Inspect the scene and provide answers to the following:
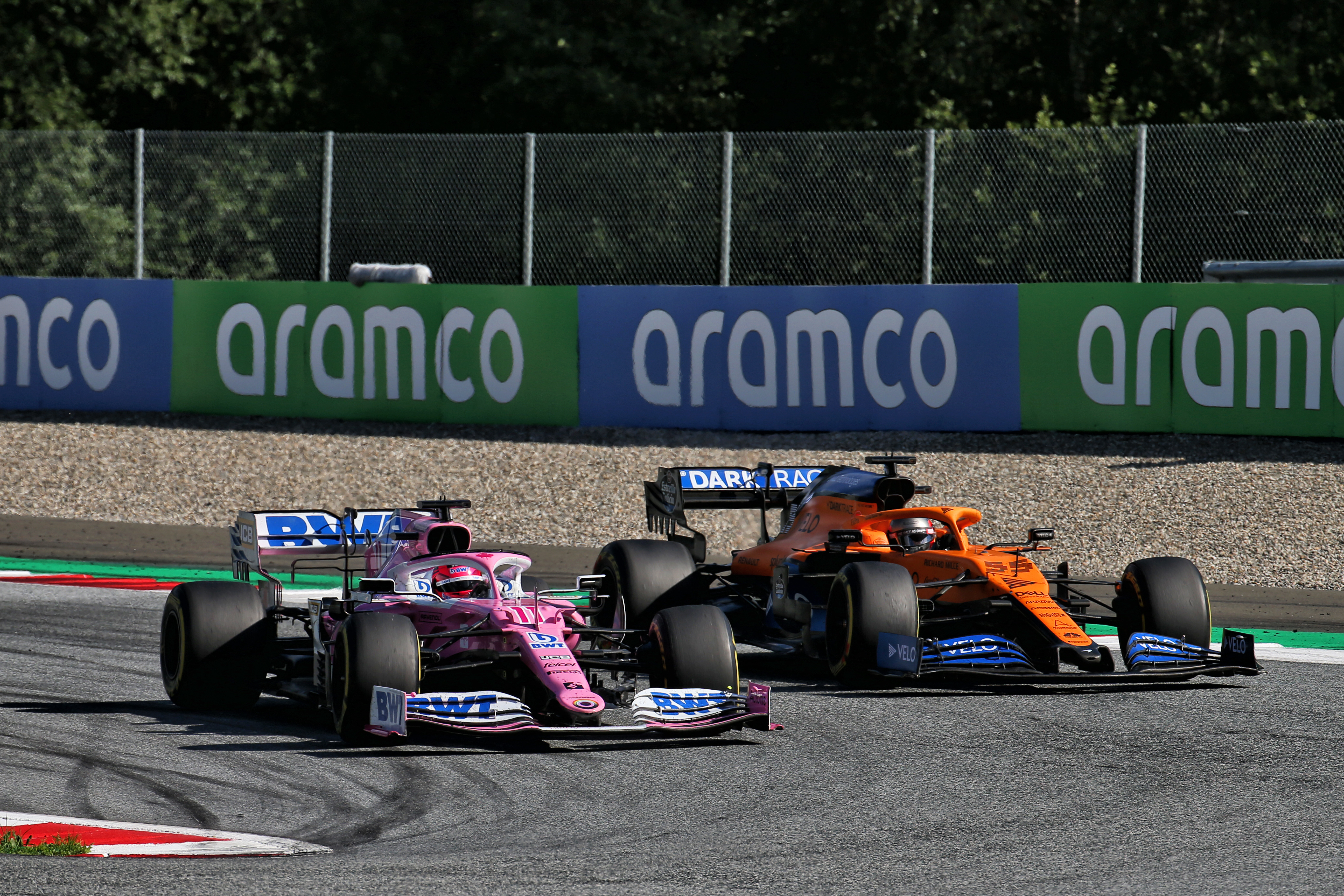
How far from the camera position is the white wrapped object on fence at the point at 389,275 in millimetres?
19797

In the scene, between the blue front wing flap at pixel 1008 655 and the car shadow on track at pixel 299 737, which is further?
the blue front wing flap at pixel 1008 655

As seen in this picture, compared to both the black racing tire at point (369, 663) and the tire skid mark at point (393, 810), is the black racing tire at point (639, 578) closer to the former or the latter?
the black racing tire at point (369, 663)

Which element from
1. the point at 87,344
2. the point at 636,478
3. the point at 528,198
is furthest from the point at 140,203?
the point at 636,478

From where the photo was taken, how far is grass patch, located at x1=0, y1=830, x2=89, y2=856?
6203 millimetres

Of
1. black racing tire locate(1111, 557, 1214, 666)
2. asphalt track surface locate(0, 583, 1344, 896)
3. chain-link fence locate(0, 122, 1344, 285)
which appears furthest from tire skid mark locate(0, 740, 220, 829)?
chain-link fence locate(0, 122, 1344, 285)

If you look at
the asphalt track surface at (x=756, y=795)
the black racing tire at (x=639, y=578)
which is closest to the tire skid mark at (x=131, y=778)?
the asphalt track surface at (x=756, y=795)

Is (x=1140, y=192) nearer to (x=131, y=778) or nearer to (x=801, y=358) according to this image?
(x=801, y=358)

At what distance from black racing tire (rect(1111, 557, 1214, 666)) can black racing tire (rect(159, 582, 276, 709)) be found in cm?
471

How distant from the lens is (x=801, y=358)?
60.8ft

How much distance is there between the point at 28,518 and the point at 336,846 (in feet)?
39.7

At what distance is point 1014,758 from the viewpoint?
8375mm

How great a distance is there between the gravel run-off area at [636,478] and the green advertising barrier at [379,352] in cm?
24

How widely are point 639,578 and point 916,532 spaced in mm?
1697

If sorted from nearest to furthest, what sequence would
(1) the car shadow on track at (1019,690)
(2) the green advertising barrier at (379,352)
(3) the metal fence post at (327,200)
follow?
(1) the car shadow on track at (1019,690)
(2) the green advertising barrier at (379,352)
(3) the metal fence post at (327,200)
